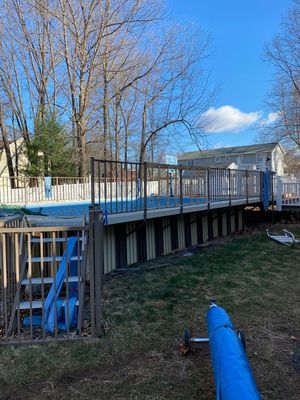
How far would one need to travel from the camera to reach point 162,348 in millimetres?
3049

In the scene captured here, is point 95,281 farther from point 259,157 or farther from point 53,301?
point 259,157

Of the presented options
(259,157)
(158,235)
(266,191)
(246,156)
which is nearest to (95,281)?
(158,235)

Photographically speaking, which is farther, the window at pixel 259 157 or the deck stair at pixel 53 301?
the window at pixel 259 157

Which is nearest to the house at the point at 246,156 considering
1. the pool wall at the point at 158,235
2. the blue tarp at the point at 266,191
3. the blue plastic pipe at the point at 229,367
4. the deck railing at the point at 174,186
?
the blue tarp at the point at 266,191

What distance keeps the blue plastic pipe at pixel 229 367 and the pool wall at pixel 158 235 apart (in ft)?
12.5

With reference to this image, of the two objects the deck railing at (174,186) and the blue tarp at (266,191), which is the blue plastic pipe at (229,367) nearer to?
the deck railing at (174,186)

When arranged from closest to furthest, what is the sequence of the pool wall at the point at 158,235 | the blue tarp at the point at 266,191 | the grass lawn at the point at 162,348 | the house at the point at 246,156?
the grass lawn at the point at 162,348 → the pool wall at the point at 158,235 → the blue tarp at the point at 266,191 → the house at the point at 246,156

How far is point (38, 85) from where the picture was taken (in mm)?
22266

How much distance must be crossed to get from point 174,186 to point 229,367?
245 inches

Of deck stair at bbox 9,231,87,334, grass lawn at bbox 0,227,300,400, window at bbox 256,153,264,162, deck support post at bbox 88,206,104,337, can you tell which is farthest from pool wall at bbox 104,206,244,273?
window at bbox 256,153,264,162

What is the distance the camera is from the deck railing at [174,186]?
687cm

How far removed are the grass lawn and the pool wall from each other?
84 centimetres

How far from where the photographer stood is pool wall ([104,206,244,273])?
6254mm

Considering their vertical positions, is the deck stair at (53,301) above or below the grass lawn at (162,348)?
above
